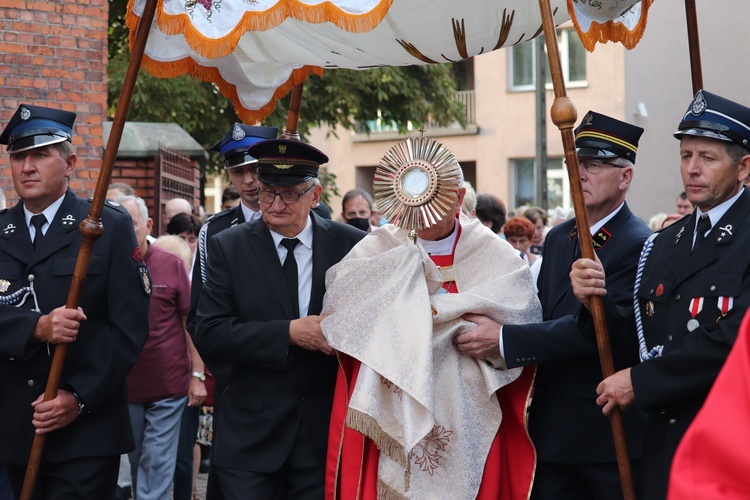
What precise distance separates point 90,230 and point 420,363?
1.48 meters

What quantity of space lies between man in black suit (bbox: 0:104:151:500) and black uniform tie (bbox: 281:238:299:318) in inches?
26.7

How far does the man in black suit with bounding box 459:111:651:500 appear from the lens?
14.8 feet

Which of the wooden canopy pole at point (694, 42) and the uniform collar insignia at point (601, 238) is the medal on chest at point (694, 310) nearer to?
the uniform collar insignia at point (601, 238)

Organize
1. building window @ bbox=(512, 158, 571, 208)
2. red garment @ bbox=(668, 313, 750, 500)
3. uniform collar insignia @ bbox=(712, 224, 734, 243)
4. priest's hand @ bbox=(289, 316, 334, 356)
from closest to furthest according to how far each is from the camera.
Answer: red garment @ bbox=(668, 313, 750, 500), uniform collar insignia @ bbox=(712, 224, 734, 243), priest's hand @ bbox=(289, 316, 334, 356), building window @ bbox=(512, 158, 571, 208)

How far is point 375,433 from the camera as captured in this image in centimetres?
451

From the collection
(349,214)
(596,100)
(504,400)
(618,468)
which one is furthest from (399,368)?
(596,100)

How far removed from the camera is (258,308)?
4.90 metres

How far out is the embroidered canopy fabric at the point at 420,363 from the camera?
4.47m

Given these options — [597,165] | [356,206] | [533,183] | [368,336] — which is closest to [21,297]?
[368,336]

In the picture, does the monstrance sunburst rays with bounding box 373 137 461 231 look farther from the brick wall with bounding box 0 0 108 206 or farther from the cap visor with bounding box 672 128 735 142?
the brick wall with bounding box 0 0 108 206

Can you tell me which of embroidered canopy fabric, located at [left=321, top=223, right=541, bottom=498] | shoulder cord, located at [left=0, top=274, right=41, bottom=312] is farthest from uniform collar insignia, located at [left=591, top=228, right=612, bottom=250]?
shoulder cord, located at [left=0, top=274, right=41, bottom=312]

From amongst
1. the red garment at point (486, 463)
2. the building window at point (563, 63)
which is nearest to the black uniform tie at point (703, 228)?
the red garment at point (486, 463)

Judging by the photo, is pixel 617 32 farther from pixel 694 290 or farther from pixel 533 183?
pixel 533 183

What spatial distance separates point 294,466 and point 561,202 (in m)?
23.4
